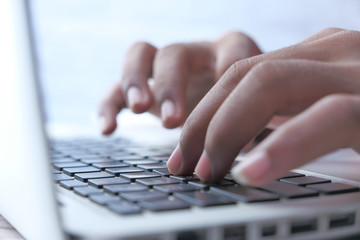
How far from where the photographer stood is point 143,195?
1.17ft

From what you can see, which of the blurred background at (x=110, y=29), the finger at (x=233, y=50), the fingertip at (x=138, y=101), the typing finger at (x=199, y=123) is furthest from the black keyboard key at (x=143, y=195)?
the blurred background at (x=110, y=29)

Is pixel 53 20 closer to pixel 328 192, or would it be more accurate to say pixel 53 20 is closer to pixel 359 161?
pixel 359 161

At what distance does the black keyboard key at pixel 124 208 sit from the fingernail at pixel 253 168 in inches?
3.2

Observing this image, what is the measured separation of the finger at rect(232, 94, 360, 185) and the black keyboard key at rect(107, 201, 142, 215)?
81 millimetres

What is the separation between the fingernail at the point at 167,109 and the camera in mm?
767

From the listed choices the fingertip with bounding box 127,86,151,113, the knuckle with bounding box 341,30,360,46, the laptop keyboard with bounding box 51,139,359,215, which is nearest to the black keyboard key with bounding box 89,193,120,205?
the laptop keyboard with bounding box 51,139,359,215

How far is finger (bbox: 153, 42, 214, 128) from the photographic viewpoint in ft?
2.56

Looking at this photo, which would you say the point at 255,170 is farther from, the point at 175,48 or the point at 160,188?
the point at 175,48

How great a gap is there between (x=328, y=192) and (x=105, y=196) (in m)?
0.19

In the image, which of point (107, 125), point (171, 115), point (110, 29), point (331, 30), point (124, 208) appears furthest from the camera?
point (110, 29)

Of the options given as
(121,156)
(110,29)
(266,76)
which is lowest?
(121,156)

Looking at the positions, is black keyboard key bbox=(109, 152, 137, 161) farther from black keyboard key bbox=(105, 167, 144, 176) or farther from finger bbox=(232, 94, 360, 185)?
finger bbox=(232, 94, 360, 185)

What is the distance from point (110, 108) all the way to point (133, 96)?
166mm

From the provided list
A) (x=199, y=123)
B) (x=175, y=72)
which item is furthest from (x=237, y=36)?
(x=199, y=123)
